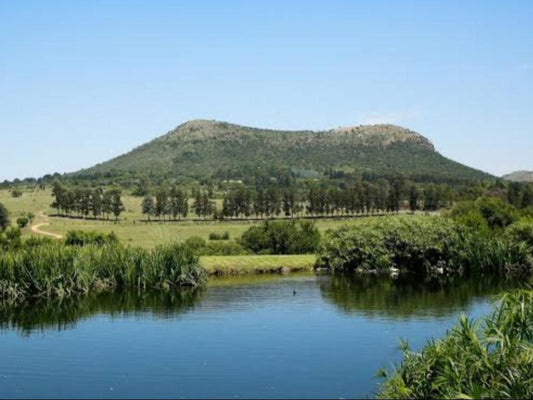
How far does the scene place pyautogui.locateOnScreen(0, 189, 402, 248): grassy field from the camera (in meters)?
96.4

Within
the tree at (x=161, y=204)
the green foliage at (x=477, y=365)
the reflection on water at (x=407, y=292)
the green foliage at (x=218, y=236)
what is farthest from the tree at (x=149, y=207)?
the green foliage at (x=477, y=365)

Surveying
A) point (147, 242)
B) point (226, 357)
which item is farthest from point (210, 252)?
point (226, 357)

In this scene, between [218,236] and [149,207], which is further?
[149,207]

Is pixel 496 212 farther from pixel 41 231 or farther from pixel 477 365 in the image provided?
pixel 477 365

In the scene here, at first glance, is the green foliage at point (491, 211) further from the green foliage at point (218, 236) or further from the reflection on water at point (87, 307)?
the reflection on water at point (87, 307)

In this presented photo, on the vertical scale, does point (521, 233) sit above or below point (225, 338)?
above

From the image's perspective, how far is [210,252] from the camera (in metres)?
70.1

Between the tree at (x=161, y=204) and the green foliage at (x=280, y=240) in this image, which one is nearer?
the green foliage at (x=280, y=240)

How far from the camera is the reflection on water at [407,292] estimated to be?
132 feet

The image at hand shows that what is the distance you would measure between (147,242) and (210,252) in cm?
2010

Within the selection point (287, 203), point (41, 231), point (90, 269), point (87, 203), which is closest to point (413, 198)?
point (287, 203)

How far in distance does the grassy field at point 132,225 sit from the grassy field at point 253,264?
16.8 m

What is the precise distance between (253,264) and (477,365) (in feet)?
141

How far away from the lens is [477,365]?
60.4ft
